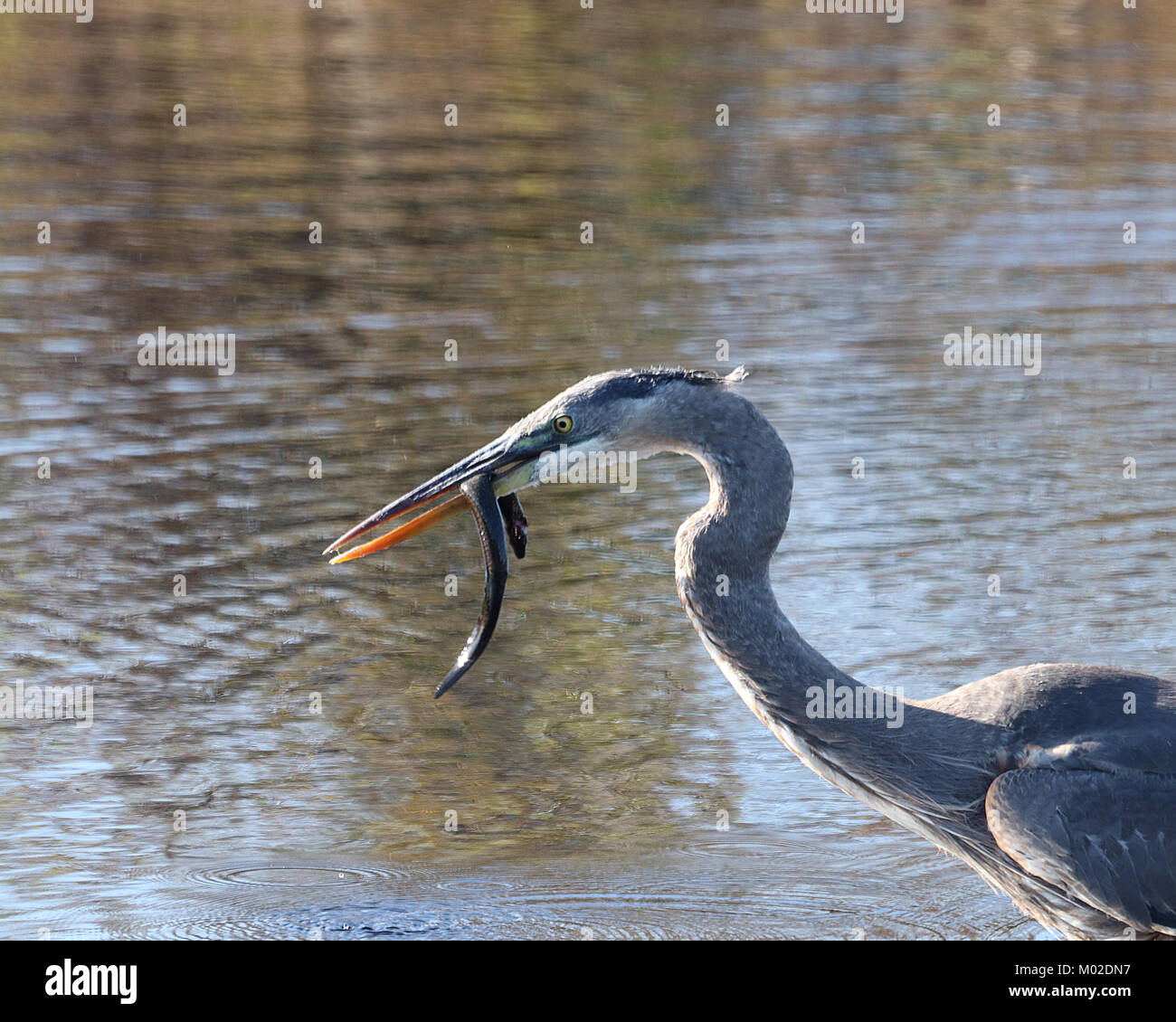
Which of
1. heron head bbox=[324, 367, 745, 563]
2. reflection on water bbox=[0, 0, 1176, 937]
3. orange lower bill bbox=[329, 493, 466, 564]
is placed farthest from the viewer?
reflection on water bbox=[0, 0, 1176, 937]

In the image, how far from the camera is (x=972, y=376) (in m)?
13.1

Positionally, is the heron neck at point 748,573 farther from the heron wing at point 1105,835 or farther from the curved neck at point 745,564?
the heron wing at point 1105,835

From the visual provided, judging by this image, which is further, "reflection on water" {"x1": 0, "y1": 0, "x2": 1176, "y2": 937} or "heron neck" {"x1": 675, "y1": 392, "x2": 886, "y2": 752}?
"reflection on water" {"x1": 0, "y1": 0, "x2": 1176, "y2": 937}

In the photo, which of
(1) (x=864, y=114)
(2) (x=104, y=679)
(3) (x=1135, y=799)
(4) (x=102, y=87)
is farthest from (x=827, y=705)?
(4) (x=102, y=87)

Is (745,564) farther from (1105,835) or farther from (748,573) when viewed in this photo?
(1105,835)

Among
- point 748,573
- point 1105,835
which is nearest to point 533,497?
point 748,573

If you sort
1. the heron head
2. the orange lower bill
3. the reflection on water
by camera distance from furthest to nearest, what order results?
the reflection on water < the orange lower bill < the heron head

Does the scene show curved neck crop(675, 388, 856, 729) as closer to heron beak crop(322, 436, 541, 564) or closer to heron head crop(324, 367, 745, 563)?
heron head crop(324, 367, 745, 563)

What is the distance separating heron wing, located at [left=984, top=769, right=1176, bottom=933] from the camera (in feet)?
17.5

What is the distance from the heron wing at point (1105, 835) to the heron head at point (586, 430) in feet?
4.98


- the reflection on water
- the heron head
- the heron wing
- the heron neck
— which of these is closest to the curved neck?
the heron neck

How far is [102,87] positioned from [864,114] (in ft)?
33.4

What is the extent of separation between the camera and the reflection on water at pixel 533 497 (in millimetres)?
7086

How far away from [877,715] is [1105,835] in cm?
75
